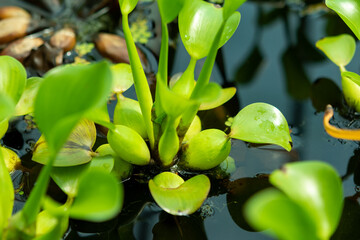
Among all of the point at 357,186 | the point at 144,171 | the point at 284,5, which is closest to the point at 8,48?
the point at 144,171

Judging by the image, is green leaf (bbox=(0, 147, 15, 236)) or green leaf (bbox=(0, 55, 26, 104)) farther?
green leaf (bbox=(0, 55, 26, 104))

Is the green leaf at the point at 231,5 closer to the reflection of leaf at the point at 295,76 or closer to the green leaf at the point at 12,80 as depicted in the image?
the green leaf at the point at 12,80

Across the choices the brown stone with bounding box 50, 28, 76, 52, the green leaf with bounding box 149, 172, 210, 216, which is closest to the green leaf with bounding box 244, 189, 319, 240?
the green leaf with bounding box 149, 172, 210, 216

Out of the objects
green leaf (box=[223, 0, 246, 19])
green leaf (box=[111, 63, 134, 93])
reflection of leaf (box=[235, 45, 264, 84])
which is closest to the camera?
green leaf (box=[223, 0, 246, 19])

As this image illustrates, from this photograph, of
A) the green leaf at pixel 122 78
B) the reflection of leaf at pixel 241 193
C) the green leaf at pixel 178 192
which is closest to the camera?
the green leaf at pixel 178 192

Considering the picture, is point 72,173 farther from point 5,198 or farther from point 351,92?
point 351,92

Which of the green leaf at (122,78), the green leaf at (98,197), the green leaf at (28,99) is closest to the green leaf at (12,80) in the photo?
the green leaf at (28,99)

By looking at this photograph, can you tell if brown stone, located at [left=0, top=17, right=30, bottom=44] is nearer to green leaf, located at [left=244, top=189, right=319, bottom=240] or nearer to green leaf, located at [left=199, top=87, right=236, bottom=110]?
green leaf, located at [left=199, top=87, right=236, bottom=110]

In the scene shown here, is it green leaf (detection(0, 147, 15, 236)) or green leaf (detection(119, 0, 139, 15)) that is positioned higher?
green leaf (detection(119, 0, 139, 15))
